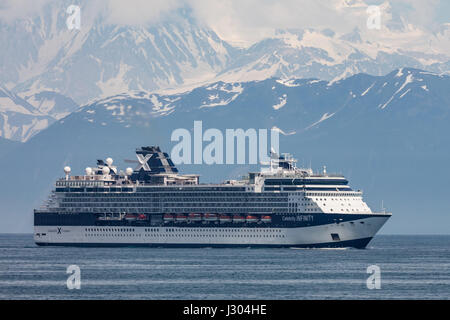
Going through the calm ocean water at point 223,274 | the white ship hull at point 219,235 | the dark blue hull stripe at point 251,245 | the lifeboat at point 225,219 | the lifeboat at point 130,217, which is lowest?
the calm ocean water at point 223,274

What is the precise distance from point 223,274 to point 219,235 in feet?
126

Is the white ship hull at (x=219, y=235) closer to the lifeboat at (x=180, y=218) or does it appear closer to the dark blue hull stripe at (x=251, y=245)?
the dark blue hull stripe at (x=251, y=245)

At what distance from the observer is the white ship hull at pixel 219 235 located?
127 m

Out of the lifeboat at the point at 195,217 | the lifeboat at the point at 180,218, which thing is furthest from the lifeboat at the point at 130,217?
the lifeboat at the point at 195,217

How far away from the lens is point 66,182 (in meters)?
147

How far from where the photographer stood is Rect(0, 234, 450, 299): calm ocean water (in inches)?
3098

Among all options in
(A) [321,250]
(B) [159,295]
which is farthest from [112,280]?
(A) [321,250]

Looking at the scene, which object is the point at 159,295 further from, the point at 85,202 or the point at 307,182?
the point at 85,202

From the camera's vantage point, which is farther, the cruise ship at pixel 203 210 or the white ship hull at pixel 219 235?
the cruise ship at pixel 203 210

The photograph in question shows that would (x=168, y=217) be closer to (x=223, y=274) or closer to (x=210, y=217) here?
(x=210, y=217)

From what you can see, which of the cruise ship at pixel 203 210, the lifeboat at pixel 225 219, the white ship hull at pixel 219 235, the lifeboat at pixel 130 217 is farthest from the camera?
the lifeboat at pixel 130 217

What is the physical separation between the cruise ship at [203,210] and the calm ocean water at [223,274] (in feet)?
8.51

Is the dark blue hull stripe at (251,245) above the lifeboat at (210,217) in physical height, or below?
below

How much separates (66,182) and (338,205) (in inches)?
1426
